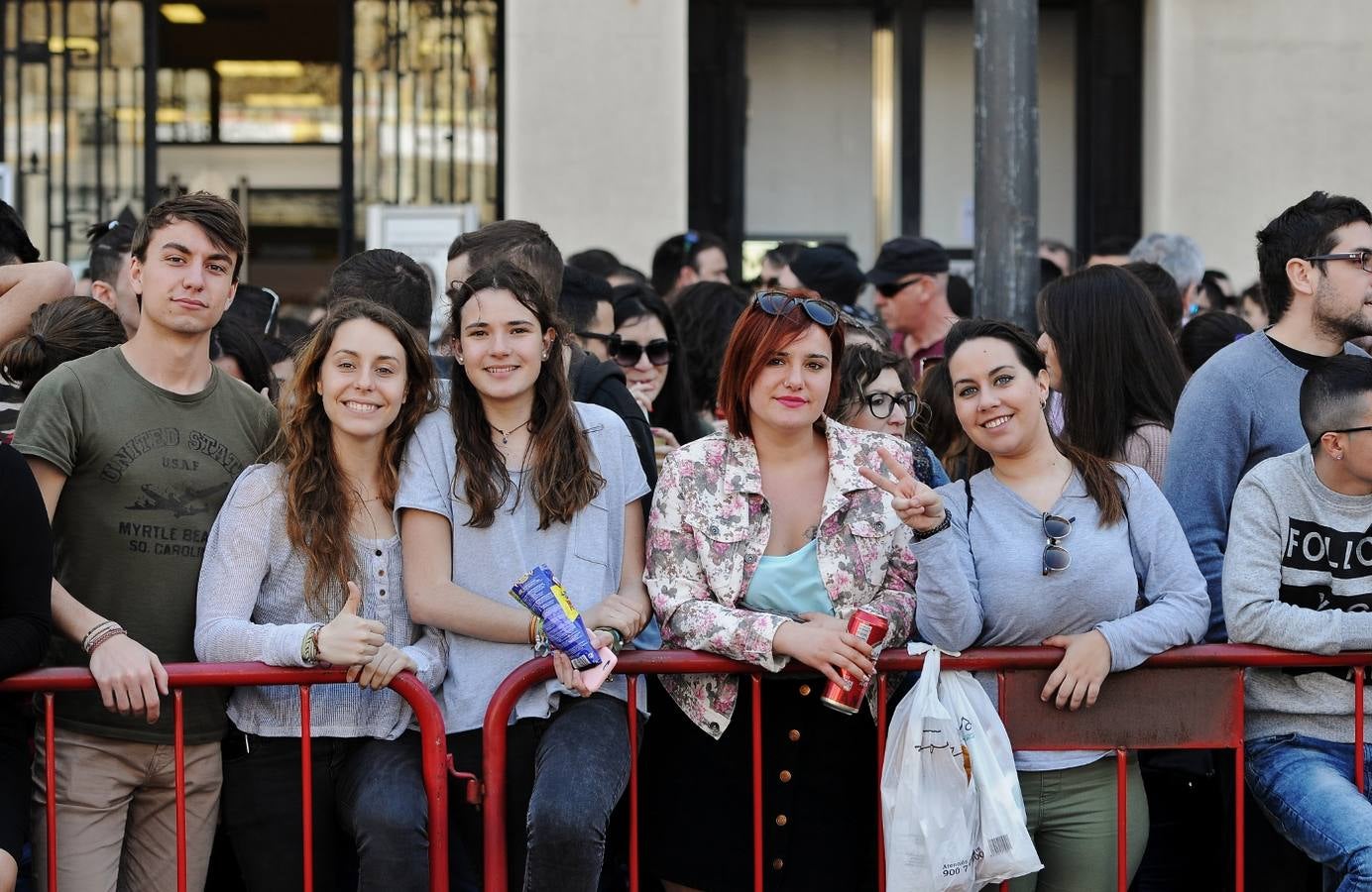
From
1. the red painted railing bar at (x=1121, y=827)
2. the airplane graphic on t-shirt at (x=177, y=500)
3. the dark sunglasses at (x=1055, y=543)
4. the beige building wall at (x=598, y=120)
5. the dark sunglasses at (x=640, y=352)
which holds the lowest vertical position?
the red painted railing bar at (x=1121, y=827)

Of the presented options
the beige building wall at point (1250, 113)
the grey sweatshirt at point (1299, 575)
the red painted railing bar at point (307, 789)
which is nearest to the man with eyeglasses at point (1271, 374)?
the grey sweatshirt at point (1299, 575)

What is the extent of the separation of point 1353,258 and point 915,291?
2939 millimetres

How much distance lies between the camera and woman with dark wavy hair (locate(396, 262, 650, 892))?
4.22 meters

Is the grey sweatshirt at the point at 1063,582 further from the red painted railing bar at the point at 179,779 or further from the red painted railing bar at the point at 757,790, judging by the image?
the red painted railing bar at the point at 179,779

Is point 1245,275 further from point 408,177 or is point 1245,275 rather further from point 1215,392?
point 1215,392

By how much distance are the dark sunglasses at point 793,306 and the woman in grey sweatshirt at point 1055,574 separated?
1.27 feet

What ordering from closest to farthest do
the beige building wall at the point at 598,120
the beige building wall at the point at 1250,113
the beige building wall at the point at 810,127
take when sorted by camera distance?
the beige building wall at the point at 598,120, the beige building wall at the point at 1250,113, the beige building wall at the point at 810,127

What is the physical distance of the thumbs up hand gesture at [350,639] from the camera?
4.08 m

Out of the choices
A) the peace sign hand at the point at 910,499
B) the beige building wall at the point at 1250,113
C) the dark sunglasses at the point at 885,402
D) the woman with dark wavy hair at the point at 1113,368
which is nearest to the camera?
the peace sign hand at the point at 910,499

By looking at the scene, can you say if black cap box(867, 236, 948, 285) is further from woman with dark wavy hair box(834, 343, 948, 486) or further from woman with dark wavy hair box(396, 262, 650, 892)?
woman with dark wavy hair box(396, 262, 650, 892)

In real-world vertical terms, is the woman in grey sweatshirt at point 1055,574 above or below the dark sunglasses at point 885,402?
below

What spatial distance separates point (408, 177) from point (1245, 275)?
577cm

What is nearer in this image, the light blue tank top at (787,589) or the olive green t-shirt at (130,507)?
the olive green t-shirt at (130,507)

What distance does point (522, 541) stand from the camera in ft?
14.5
